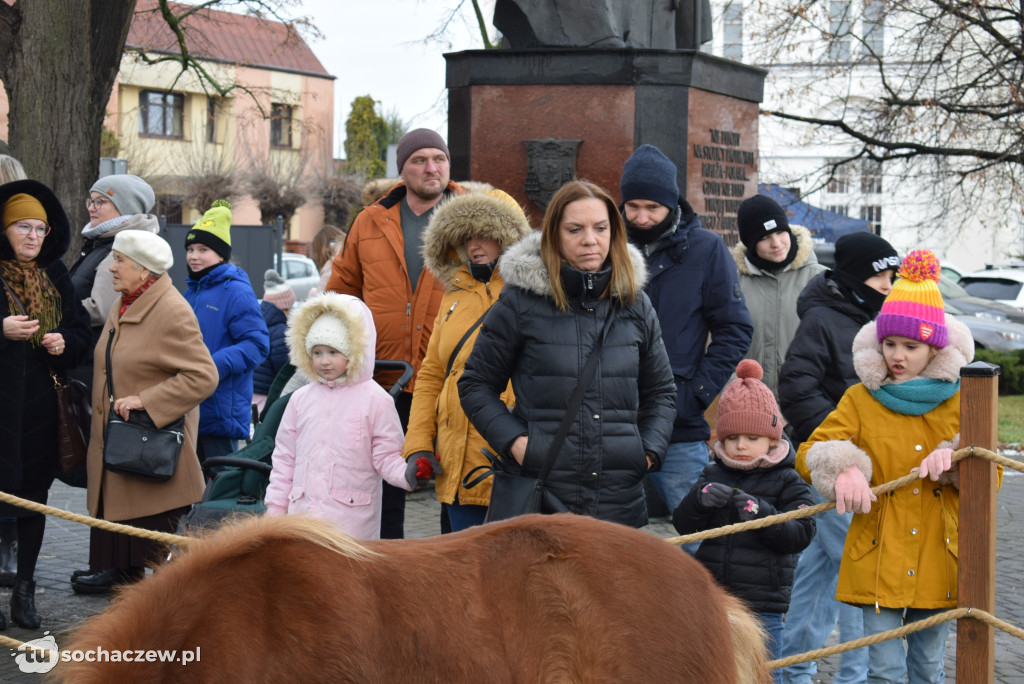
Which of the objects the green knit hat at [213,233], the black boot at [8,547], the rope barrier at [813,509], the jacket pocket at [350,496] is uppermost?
the green knit hat at [213,233]

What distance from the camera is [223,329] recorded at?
22.2 feet

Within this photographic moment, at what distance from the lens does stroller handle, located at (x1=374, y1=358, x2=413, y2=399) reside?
542 cm

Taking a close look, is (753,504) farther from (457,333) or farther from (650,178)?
(650,178)

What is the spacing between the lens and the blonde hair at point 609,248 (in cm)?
410

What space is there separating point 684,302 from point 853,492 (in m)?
1.57

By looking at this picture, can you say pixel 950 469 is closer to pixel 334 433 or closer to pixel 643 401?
pixel 643 401

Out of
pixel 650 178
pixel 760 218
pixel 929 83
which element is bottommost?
pixel 760 218

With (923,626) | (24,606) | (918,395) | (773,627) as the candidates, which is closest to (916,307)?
(918,395)

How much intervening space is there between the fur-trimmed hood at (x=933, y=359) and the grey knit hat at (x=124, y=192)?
4434 millimetres

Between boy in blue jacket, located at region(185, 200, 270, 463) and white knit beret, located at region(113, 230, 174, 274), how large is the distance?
2.68 feet

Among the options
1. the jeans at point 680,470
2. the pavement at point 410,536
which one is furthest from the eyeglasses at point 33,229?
the jeans at point 680,470

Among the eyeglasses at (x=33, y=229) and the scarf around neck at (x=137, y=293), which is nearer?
the eyeglasses at (x=33, y=229)

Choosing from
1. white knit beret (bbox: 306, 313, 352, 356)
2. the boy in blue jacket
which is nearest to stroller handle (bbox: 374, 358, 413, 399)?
white knit beret (bbox: 306, 313, 352, 356)

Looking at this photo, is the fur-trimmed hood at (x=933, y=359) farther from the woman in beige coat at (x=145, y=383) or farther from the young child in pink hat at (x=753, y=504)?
the woman in beige coat at (x=145, y=383)
